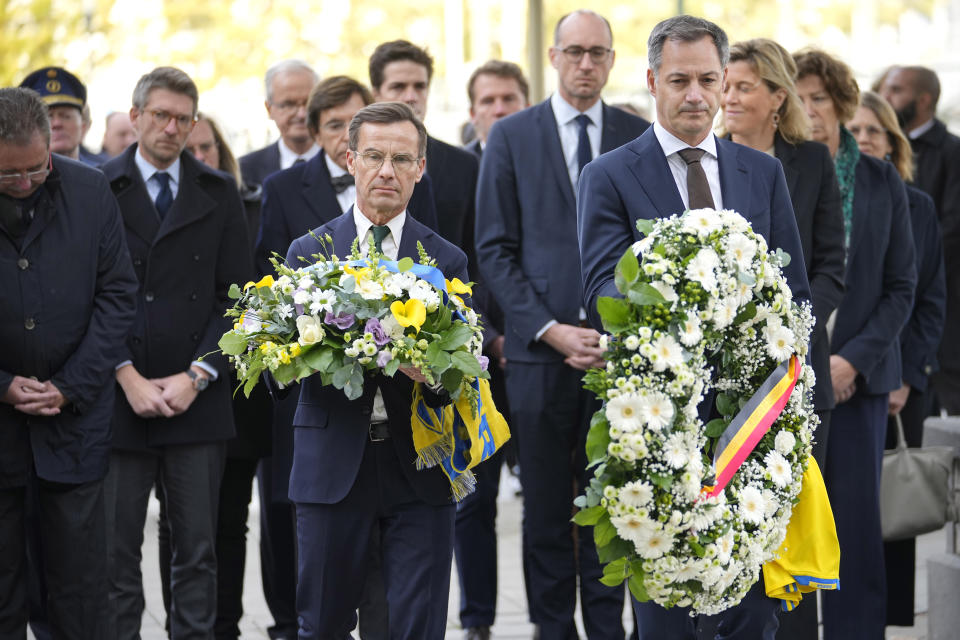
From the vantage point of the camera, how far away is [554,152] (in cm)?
630

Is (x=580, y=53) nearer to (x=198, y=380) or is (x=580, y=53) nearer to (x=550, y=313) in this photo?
(x=550, y=313)

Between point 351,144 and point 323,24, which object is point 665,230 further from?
point 323,24

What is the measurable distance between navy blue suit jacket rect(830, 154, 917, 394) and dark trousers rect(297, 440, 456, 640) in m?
2.31

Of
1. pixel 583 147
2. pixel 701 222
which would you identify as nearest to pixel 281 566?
pixel 583 147

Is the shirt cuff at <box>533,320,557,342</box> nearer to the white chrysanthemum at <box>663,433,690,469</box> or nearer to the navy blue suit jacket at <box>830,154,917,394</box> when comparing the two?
the navy blue suit jacket at <box>830,154,917,394</box>

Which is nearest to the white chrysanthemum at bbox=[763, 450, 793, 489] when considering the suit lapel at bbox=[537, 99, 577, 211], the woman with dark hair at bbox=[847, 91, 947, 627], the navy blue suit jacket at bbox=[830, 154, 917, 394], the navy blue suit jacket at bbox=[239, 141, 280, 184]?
the navy blue suit jacket at bbox=[830, 154, 917, 394]

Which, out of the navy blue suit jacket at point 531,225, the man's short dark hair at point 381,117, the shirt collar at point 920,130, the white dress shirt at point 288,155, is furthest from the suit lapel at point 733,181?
the shirt collar at point 920,130

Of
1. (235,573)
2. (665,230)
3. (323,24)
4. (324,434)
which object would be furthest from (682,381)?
(323,24)

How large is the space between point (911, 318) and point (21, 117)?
4.47 meters

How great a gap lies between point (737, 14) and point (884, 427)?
3224 cm

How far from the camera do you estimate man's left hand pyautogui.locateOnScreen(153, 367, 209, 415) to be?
574 cm

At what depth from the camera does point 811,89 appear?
20.5 ft

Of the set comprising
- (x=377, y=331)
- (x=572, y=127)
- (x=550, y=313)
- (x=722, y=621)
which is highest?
(x=572, y=127)

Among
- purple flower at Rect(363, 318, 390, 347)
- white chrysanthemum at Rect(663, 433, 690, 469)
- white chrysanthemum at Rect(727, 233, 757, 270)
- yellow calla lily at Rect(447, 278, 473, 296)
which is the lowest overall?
white chrysanthemum at Rect(663, 433, 690, 469)
